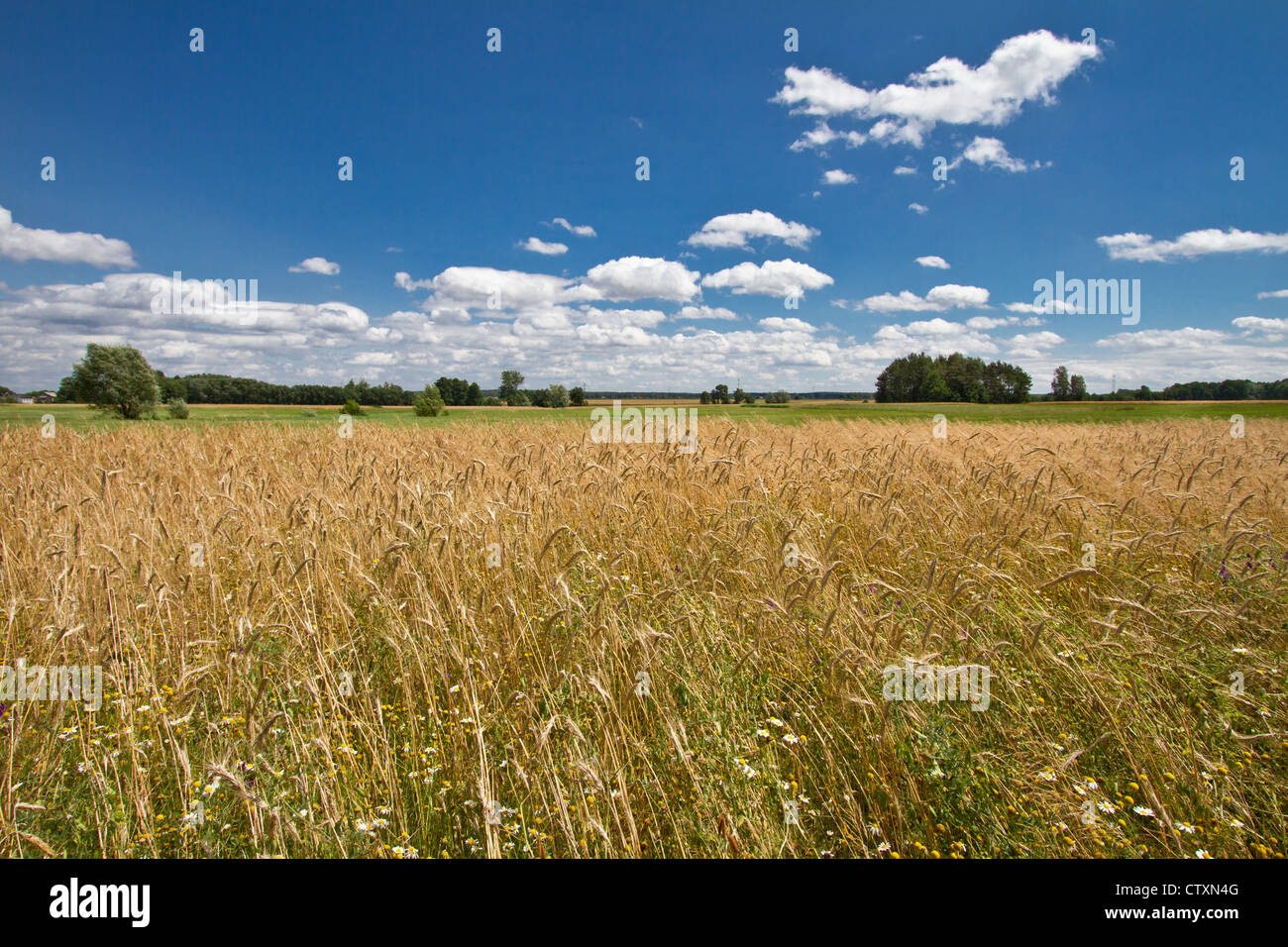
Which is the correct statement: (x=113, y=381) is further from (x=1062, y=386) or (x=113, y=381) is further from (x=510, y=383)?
(x=1062, y=386)

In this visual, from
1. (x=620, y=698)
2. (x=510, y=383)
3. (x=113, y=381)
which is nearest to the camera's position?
(x=620, y=698)

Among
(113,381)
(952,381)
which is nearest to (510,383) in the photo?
(113,381)

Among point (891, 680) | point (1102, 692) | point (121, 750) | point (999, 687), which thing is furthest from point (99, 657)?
point (1102, 692)

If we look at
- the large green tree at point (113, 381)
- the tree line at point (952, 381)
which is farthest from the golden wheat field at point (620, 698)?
the tree line at point (952, 381)

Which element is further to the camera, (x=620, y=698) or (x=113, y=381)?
(x=113, y=381)

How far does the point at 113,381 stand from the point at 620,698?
51695mm

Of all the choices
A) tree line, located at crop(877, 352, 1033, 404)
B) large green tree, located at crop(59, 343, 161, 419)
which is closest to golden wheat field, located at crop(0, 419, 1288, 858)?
large green tree, located at crop(59, 343, 161, 419)

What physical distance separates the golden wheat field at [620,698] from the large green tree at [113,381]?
45370mm

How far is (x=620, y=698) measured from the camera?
8.02 feet

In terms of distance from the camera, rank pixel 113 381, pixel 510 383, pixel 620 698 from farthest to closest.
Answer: pixel 510 383
pixel 113 381
pixel 620 698

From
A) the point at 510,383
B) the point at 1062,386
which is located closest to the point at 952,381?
the point at 1062,386

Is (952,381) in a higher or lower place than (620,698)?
higher

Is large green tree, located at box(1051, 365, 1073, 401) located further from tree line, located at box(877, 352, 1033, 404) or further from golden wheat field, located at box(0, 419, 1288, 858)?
golden wheat field, located at box(0, 419, 1288, 858)

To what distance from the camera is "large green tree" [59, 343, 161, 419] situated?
1395 inches
